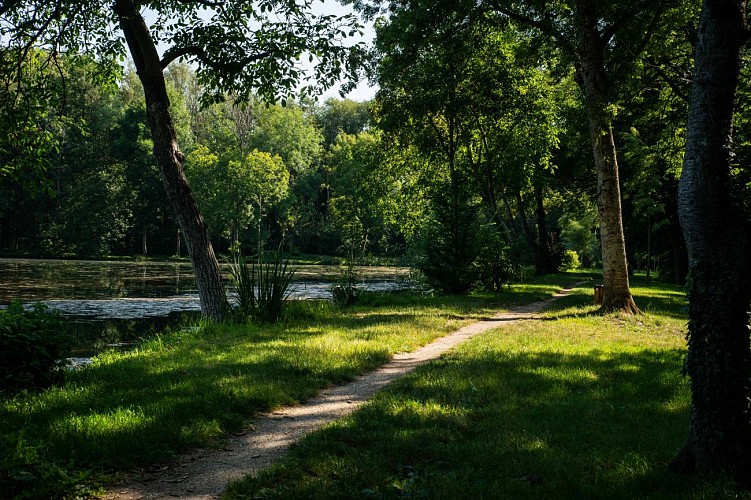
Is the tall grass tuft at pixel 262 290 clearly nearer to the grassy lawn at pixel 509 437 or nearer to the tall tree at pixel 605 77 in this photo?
the grassy lawn at pixel 509 437

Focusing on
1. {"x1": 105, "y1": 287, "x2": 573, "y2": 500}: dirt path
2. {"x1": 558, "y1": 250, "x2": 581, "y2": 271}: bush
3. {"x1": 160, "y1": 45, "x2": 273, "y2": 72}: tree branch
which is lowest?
{"x1": 105, "y1": 287, "x2": 573, "y2": 500}: dirt path

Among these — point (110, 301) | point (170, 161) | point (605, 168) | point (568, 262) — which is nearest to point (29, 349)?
point (170, 161)

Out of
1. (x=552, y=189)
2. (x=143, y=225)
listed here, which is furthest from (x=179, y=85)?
(x=552, y=189)

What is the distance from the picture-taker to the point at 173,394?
5.73 meters

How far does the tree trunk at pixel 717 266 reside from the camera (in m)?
3.52

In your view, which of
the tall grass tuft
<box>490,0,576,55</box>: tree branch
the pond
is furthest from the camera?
the pond

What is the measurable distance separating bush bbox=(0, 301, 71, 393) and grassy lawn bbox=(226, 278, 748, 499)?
367cm

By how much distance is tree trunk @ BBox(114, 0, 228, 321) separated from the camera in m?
10.4

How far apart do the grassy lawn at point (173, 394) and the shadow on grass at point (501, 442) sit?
1131 mm

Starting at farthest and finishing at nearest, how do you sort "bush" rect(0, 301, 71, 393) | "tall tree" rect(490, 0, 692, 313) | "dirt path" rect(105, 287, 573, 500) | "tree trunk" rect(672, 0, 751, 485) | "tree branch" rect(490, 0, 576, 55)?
"tree branch" rect(490, 0, 576, 55) → "tall tree" rect(490, 0, 692, 313) → "bush" rect(0, 301, 71, 393) → "dirt path" rect(105, 287, 573, 500) → "tree trunk" rect(672, 0, 751, 485)

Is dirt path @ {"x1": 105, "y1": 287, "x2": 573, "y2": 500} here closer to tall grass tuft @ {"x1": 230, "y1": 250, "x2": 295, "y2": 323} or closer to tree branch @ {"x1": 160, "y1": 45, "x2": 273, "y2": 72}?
tall grass tuft @ {"x1": 230, "y1": 250, "x2": 295, "y2": 323}

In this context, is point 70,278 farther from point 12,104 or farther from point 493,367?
point 493,367

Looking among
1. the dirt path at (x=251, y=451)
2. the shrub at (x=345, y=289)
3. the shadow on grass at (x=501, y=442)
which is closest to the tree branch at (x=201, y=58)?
the shrub at (x=345, y=289)

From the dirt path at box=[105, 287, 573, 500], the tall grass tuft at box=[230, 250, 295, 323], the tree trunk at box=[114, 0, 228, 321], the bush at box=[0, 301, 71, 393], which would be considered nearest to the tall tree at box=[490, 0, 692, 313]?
the dirt path at box=[105, 287, 573, 500]
